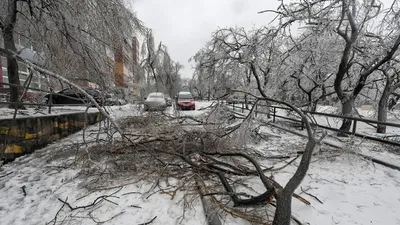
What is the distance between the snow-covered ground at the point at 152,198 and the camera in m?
2.41

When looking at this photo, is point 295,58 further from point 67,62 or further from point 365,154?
point 67,62

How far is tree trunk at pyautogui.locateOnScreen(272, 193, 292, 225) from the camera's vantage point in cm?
205

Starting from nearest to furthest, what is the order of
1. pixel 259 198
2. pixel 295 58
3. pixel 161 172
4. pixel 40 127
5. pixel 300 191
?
1. pixel 259 198
2. pixel 300 191
3. pixel 161 172
4. pixel 40 127
5. pixel 295 58

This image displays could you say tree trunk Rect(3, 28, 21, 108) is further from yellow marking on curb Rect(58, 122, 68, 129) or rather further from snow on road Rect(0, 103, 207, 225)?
snow on road Rect(0, 103, 207, 225)

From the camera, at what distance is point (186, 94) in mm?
19438

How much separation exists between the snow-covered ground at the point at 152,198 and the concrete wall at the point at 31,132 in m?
0.38

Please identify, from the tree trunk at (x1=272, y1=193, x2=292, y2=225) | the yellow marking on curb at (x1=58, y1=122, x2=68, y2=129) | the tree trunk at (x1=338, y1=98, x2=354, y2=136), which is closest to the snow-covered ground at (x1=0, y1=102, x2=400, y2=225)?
the tree trunk at (x1=272, y1=193, x2=292, y2=225)

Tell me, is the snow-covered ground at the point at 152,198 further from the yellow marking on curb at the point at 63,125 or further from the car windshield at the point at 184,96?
the car windshield at the point at 184,96

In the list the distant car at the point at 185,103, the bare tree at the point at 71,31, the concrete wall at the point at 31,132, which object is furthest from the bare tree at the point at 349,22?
the distant car at the point at 185,103

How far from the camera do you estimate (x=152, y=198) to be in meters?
2.90

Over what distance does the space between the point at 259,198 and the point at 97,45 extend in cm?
677

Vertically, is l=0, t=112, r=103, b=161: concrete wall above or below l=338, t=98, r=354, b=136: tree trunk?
below

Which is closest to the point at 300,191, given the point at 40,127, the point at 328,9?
the point at 328,9

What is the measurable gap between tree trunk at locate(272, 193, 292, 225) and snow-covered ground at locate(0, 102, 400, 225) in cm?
49
